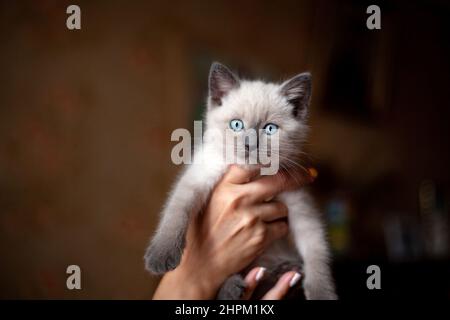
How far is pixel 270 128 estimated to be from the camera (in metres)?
1.13

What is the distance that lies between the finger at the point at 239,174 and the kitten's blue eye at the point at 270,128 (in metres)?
0.11

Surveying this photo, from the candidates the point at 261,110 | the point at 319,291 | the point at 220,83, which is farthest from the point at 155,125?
the point at 319,291

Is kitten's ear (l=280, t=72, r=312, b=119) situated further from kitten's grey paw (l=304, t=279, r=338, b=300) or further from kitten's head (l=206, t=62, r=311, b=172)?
kitten's grey paw (l=304, t=279, r=338, b=300)

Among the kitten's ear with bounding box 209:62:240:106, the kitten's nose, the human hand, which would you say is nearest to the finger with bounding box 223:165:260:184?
the human hand

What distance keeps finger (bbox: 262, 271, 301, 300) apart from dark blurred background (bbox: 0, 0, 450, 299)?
Result: 374 millimetres

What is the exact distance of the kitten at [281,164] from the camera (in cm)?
111

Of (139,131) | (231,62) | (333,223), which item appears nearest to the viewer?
(139,131)

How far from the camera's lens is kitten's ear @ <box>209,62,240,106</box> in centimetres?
117

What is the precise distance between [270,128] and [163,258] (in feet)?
1.52

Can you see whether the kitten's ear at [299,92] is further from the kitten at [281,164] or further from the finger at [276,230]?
the finger at [276,230]

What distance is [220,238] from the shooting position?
1155mm
